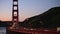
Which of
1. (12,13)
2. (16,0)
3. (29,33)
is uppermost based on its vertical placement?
(16,0)

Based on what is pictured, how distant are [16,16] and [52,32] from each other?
387 cm

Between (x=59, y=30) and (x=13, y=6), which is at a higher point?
(x=13, y=6)

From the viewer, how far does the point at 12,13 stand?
6.50 meters

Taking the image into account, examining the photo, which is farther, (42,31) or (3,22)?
(3,22)

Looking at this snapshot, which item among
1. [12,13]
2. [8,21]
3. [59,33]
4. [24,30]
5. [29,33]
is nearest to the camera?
[59,33]

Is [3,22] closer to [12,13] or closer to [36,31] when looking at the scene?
[12,13]

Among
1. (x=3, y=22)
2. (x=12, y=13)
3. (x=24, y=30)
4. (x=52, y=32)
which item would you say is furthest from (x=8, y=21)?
(x=52, y=32)

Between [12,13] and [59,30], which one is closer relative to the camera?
[59,30]

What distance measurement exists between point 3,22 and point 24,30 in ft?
8.36

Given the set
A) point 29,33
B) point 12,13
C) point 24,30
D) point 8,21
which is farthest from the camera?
point 12,13

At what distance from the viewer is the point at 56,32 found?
2.62 metres

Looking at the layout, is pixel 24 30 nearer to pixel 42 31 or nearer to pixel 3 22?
pixel 42 31

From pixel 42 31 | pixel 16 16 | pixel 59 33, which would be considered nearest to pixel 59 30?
pixel 59 33

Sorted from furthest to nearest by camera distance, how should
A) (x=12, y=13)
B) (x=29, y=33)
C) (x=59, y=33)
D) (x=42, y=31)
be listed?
(x=12, y=13) → (x=29, y=33) → (x=42, y=31) → (x=59, y=33)
